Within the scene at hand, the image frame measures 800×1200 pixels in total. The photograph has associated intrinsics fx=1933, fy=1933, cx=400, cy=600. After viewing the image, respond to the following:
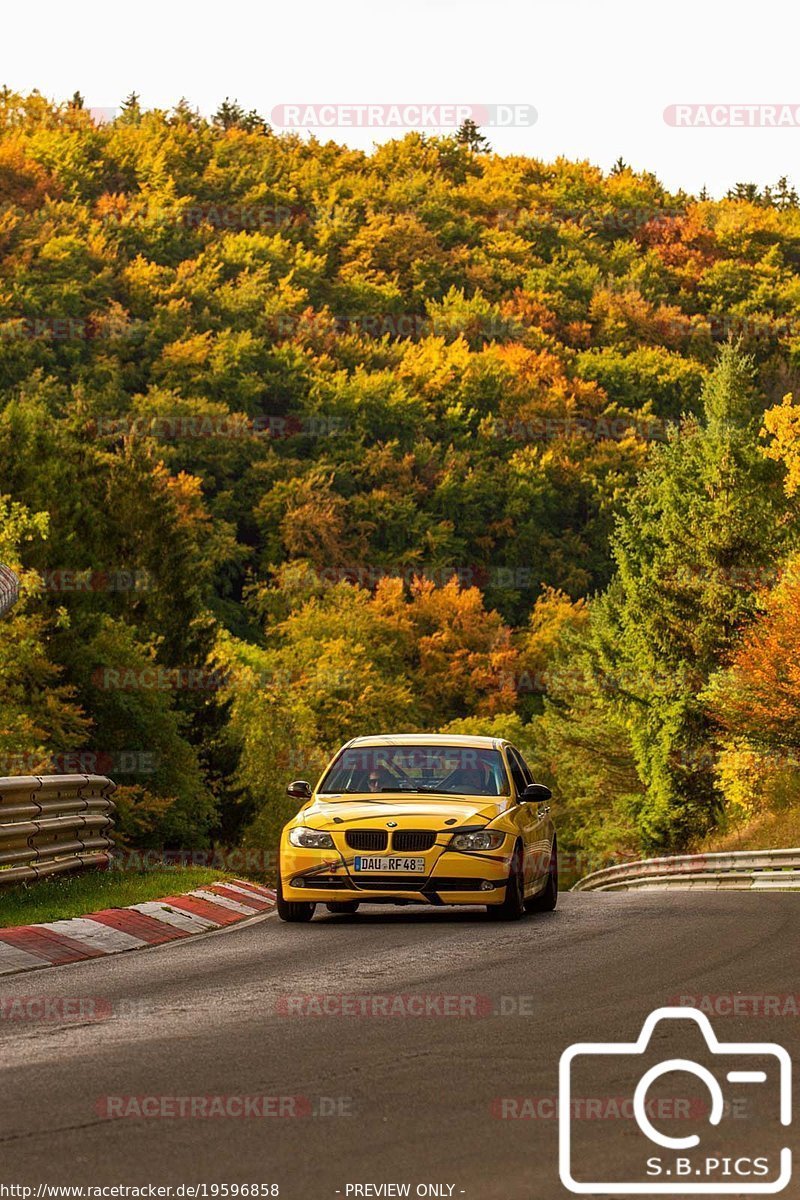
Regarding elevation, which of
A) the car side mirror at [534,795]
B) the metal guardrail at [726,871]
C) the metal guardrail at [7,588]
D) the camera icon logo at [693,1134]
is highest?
the metal guardrail at [7,588]

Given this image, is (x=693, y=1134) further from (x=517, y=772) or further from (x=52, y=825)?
(x=517, y=772)

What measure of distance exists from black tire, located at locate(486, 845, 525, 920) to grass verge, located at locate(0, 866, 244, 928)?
2915 millimetres

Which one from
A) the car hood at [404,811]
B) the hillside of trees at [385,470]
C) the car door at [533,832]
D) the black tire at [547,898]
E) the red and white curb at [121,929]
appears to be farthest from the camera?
the hillside of trees at [385,470]

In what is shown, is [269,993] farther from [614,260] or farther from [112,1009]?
[614,260]

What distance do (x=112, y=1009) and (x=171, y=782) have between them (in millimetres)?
47279

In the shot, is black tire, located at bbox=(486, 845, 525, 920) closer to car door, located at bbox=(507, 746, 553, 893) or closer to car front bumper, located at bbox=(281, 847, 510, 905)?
car front bumper, located at bbox=(281, 847, 510, 905)

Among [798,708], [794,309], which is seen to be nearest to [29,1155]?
[798,708]

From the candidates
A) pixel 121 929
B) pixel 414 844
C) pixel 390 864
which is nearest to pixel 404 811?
pixel 414 844

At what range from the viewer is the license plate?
1556 centimetres

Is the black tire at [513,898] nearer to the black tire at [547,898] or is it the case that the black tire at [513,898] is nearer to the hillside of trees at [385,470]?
the black tire at [547,898]

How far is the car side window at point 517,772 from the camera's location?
17.2 m

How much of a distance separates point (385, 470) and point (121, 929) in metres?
93.0

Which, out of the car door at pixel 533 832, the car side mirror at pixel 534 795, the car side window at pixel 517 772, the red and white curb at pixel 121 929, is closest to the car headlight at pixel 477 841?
the car door at pixel 533 832

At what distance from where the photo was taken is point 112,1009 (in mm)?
9938
